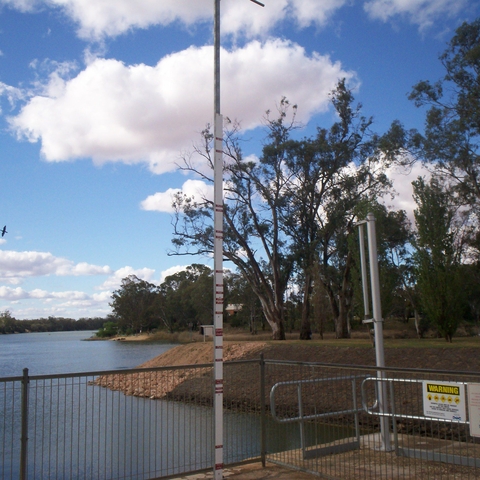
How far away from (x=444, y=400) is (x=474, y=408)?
441 millimetres

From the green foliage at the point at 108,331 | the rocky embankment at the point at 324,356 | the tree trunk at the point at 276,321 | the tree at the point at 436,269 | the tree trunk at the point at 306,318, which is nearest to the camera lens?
the rocky embankment at the point at 324,356

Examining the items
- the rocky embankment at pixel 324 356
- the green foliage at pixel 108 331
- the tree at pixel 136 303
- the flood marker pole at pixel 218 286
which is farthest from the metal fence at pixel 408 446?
the green foliage at pixel 108 331

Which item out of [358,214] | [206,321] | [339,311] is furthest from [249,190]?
[206,321]

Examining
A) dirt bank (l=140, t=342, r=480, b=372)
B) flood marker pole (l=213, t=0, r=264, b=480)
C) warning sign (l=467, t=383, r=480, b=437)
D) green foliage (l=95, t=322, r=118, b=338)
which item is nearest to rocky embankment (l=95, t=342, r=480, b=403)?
dirt bank (l=140, t=342, r=480, b=372)

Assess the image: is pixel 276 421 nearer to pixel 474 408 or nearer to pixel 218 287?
pixel 218 287

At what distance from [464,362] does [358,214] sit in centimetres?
1582

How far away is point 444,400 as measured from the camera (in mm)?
6148

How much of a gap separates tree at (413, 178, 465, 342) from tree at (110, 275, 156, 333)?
75.8 m

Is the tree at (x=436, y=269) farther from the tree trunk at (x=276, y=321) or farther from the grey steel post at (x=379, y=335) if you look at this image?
the grey steel post at (x=379, y=335)

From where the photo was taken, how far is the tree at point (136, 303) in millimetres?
101750

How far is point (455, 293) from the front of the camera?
2886 cm

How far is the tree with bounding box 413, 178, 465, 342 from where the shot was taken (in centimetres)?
2862

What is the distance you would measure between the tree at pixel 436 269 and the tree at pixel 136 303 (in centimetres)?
7583

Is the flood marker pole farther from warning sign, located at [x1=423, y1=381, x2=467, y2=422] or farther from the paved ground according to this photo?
warning sign, located at [x1=423, y1=381, x2=467, y2=422]
